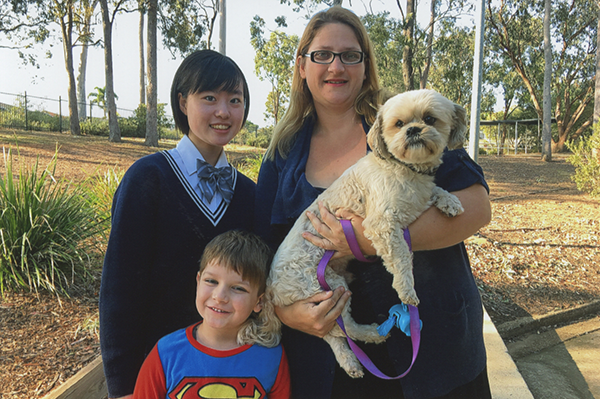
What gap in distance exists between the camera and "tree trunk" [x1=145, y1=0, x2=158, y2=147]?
1998 centimetres

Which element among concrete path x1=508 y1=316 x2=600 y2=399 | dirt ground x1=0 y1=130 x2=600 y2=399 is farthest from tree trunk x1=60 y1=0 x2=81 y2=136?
concrete path x1=508 y1=316 x2=600 y2=399

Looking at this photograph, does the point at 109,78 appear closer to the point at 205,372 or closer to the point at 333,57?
the point at 333,57

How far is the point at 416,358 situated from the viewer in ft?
6.01

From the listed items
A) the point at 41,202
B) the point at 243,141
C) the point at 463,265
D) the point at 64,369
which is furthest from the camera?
the point at 243,141

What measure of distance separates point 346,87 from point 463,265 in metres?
1.19

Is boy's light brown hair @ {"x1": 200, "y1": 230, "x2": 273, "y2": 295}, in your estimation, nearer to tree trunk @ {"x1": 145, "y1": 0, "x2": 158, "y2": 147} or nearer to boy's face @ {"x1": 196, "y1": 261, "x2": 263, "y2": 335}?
boy's face @ {"x1": 196, "y1": 261, "x2": 263, "y2": 335}

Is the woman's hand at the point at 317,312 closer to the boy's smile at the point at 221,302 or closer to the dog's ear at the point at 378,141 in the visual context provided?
the boy's smile at the point at 221,302

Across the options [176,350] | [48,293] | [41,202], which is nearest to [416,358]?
[176,350]

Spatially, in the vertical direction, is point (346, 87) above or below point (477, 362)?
above

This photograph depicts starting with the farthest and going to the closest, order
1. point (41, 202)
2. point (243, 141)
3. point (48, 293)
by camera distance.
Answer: point (243, 141) → point (41, 202) → point (48, 293)

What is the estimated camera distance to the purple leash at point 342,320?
68.6 inches

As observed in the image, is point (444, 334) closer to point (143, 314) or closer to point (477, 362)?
point (477, 362)

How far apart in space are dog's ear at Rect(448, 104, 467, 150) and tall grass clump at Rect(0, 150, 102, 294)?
15.6 ft

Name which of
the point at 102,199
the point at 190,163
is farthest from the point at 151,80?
the point at 190,163
